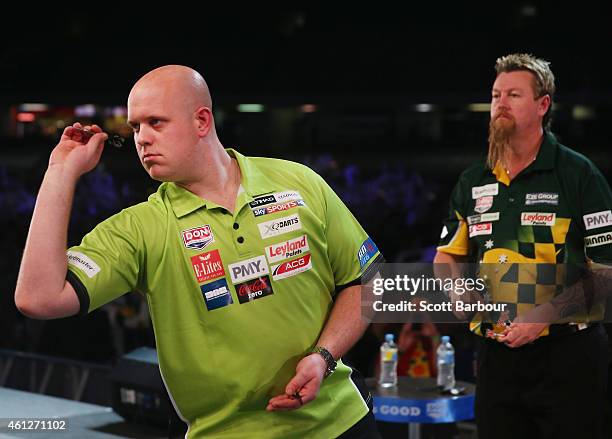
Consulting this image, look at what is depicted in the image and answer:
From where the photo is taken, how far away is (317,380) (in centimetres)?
169

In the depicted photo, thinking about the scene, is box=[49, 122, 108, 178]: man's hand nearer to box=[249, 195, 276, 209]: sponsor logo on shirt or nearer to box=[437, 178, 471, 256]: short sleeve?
box=[249, 195, 276, 209]: sponsor logo on shirt

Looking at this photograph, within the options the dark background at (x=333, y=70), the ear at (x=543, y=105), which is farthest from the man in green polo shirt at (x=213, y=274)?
the dark background at (x=333, y=70)

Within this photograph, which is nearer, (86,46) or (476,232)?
(476,232)

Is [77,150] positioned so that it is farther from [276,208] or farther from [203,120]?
[276,208]

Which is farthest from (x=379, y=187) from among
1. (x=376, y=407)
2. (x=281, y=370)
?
(x=281, y=370)

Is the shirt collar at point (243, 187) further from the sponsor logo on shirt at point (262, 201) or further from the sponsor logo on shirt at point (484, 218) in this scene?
the sponsor logo on shirt at point (484, 218)

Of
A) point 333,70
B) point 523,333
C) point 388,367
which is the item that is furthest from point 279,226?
point 333,70

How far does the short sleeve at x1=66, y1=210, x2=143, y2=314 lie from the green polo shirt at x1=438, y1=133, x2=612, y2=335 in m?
1.16

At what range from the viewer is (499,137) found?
258cm

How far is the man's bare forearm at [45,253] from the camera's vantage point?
1.55 meters

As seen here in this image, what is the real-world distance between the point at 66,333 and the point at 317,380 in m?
4.04

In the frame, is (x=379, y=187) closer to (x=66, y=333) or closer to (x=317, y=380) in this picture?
(x=66, y=333)

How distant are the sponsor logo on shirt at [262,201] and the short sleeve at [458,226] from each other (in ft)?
3.28

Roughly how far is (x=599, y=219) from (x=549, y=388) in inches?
17.7
